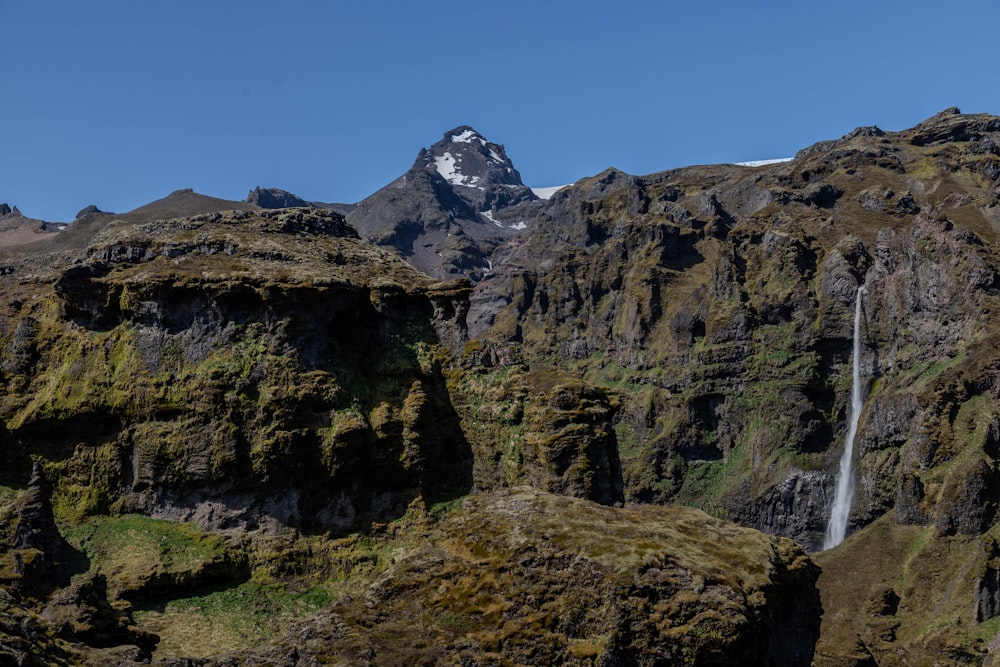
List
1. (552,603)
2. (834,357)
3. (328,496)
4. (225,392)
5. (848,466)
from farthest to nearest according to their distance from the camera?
(834,357) < (848,466) < (225,392) < (328,496) < (552,603)

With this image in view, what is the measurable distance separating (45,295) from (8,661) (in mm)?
31741

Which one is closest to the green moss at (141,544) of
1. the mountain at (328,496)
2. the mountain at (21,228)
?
the mountain at (328,496)

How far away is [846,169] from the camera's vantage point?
183 m

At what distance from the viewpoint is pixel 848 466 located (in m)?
130

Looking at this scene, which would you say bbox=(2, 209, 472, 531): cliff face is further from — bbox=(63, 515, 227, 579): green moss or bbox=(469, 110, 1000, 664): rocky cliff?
bbox=(469, 110, 1000, 664): rocky cliff

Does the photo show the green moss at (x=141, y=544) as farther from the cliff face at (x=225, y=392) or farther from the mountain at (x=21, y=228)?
the mountain at (x=21, y=228)

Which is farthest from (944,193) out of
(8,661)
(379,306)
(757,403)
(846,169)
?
(8,661)

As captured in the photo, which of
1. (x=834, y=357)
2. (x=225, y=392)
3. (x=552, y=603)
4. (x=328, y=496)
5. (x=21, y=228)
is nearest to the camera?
(x=552, y=603)

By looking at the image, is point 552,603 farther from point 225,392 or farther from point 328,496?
point 225,392

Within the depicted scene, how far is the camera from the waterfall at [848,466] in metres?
123

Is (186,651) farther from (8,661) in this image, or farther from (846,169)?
(846,169)

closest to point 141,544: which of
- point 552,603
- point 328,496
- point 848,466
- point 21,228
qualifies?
point 328,496

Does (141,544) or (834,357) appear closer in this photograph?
(141,544)

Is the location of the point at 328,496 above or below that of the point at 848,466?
above
